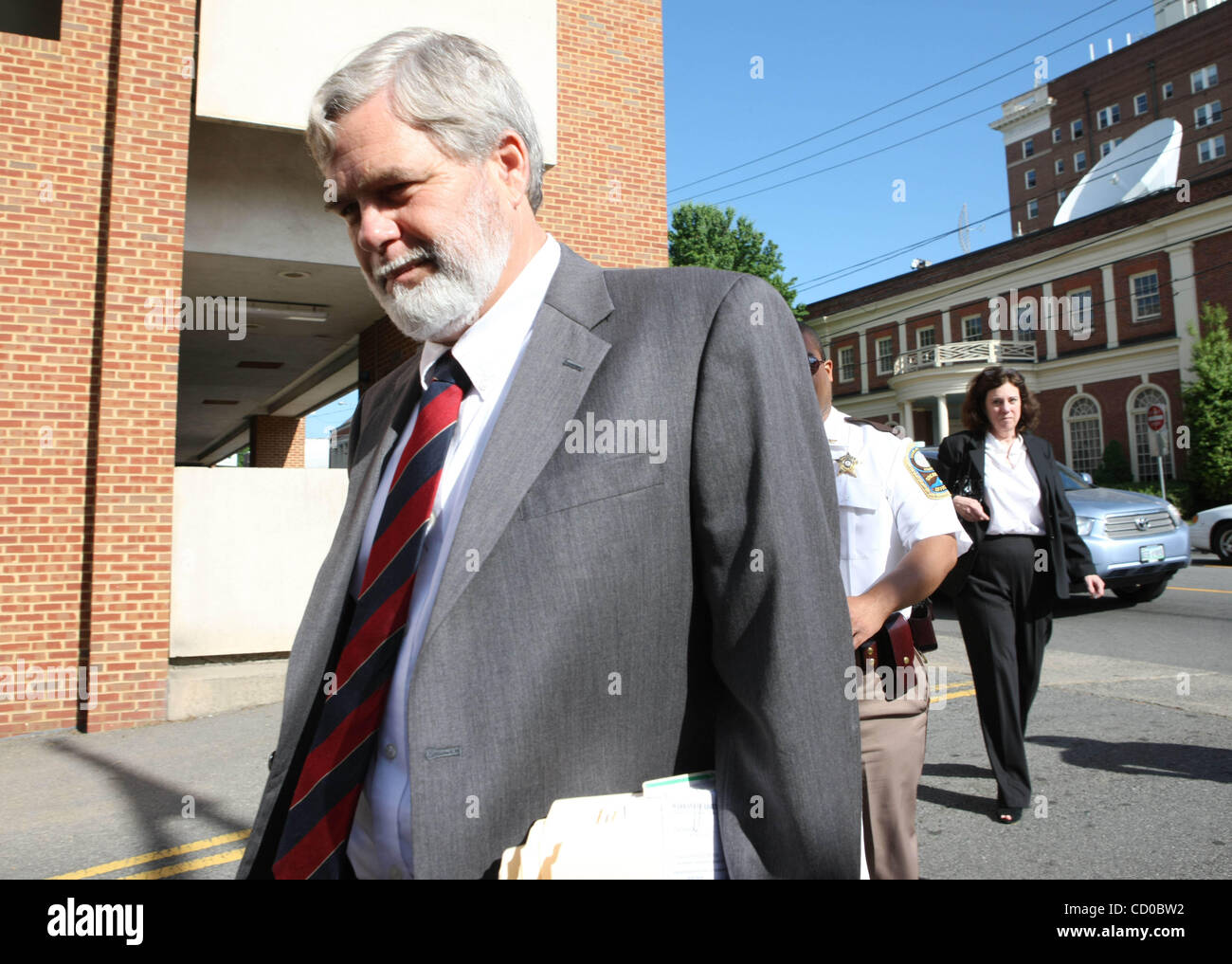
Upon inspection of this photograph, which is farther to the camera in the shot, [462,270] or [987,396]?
[987,396]

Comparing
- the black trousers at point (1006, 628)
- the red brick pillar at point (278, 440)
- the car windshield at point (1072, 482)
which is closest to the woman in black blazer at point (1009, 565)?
the black trousers at point (1006, 628)

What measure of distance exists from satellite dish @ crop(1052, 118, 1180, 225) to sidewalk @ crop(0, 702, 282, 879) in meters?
33.6

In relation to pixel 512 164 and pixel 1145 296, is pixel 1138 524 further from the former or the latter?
pixel 1145 296

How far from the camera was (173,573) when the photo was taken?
7.73 m

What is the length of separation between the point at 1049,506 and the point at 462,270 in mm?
4035

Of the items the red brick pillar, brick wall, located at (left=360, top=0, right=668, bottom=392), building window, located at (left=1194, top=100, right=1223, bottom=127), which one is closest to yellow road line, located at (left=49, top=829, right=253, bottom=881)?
brick wall, located at (left=360, top=0, right=668, bottom=392)

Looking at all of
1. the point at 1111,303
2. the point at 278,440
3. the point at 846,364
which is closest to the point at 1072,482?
the point at 278,440

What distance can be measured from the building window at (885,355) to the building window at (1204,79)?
21.9 meters

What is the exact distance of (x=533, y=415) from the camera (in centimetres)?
141

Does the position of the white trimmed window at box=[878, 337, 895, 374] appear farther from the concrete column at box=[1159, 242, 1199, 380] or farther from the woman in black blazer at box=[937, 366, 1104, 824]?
the woman in black blazer at box=[937, 366, 1104, 824]

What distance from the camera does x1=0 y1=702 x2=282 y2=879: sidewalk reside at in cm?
441

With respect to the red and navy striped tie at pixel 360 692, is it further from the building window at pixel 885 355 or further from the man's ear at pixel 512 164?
the building window at pixel 885 355

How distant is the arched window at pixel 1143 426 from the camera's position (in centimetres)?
3052

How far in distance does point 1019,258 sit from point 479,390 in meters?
37.9
